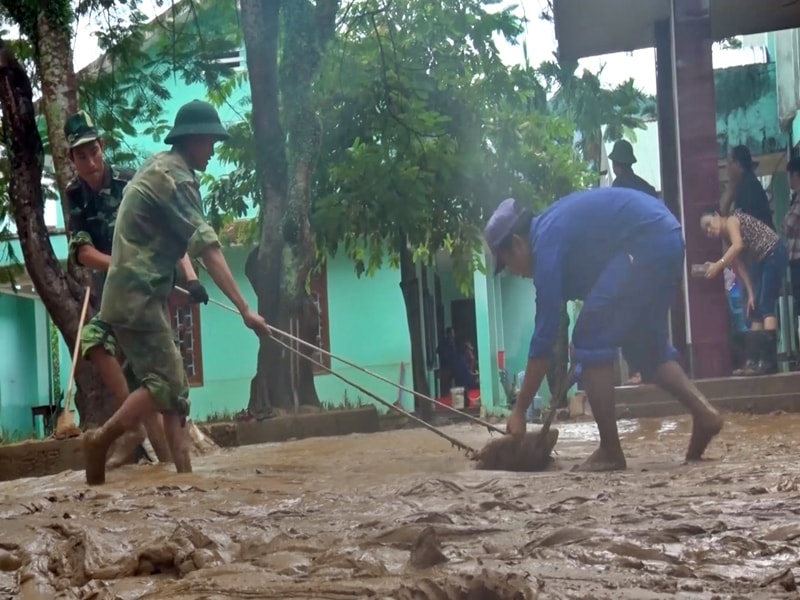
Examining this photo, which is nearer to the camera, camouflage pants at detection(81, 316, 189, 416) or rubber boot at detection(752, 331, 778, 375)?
camouflage pants at detection(81, 316, 189, 416)

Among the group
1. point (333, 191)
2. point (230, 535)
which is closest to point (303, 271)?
point (333, 191)

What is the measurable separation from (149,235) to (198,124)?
622mm

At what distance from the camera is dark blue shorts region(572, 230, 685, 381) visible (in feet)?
15.0

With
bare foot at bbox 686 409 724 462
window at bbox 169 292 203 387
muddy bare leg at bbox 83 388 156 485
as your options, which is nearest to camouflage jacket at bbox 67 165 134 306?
muddy bare leg at bbox 83 388 156 485

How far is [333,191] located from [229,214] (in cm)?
194

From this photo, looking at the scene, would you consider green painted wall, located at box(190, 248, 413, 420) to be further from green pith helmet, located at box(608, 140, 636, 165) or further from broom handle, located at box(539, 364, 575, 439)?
broom handle, located at box(539, 364, 575, 439)

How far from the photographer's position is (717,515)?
10.0 feet

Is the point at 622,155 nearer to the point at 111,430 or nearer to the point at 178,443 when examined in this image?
the point at 178,443

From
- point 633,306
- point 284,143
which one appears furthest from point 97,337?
point 284,143

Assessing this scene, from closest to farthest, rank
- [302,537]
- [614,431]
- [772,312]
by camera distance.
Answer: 1. [302,537]
2. [614,431]
3. [772,312]

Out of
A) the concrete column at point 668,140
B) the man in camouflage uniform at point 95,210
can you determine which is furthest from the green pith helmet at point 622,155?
the man in camouflage uniform at point 95,210

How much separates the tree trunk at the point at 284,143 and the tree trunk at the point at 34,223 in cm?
225

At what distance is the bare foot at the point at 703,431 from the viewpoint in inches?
183

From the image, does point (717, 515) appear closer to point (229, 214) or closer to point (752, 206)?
point (752, 206)
